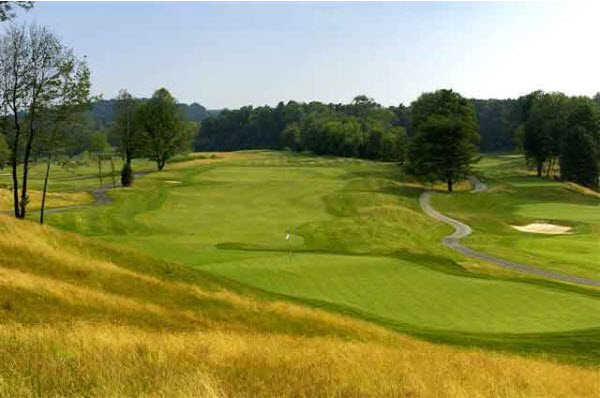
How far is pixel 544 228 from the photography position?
199 feet

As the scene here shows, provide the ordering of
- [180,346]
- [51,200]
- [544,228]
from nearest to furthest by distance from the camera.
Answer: [180,346] < [544,228] < [51,200]

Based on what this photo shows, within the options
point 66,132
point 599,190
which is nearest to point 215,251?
point 66,132

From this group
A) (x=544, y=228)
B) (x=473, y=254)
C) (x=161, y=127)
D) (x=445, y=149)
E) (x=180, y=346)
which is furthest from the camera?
(x=161, y=127)

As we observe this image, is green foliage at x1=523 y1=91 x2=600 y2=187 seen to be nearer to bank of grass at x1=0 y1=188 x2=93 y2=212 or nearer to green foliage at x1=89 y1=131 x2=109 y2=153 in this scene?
green foliage at x1=89 y1=131 x2=109 y2=153

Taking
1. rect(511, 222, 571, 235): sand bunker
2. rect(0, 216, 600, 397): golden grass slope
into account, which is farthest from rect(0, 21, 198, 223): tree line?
rect(511, 222, 571, 235): sand bunker

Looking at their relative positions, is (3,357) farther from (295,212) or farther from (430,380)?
(295,212)

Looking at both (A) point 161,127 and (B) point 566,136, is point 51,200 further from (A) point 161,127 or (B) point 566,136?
(B) point 566,136

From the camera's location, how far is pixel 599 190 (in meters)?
102

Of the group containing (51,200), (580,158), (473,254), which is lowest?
(473,254)

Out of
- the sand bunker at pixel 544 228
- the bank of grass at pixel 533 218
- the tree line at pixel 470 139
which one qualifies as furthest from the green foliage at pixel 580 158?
the sand bunker at pixel 544 228

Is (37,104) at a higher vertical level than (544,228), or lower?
higher

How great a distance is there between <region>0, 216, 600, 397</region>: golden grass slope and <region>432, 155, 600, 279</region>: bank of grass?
89.6 ft

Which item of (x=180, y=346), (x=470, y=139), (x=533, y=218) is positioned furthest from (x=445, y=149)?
(x=180, y=346)

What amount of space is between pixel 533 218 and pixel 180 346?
61.9 meters
